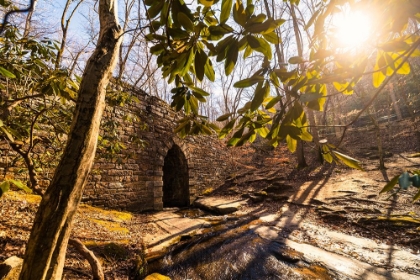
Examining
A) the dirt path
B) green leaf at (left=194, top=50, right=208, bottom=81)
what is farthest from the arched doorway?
green leaf at (left=194, top=50, right=208, bottom=81)

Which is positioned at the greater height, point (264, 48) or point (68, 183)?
point (264, 48)

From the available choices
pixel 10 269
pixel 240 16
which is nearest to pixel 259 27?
pixel 240 16

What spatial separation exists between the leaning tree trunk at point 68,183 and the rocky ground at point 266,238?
1.70 metres

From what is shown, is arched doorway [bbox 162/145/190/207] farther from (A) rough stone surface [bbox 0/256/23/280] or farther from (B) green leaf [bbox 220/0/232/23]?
(B) green leaf [bbox 220/0/232/23]

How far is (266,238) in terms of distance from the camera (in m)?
3.74

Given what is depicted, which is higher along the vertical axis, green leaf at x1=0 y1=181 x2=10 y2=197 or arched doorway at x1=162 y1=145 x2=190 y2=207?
green leaf at x1=0 y1=181 x2=10 y2=197

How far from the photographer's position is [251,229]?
432 centimetres

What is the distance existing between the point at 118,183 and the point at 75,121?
197 inches

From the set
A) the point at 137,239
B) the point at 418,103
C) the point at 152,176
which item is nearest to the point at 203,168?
the point at 152,176

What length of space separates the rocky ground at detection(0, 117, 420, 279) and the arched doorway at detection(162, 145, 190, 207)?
1.51 meters

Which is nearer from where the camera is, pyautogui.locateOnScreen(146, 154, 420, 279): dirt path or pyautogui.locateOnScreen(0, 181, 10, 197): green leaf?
pyautogui.locateOnScreen(0, 181, 10, 197): green leaf

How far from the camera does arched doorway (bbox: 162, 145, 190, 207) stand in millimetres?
7938

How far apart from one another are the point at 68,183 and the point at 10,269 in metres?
1.82

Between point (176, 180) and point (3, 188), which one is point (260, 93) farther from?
point (176, 180)
